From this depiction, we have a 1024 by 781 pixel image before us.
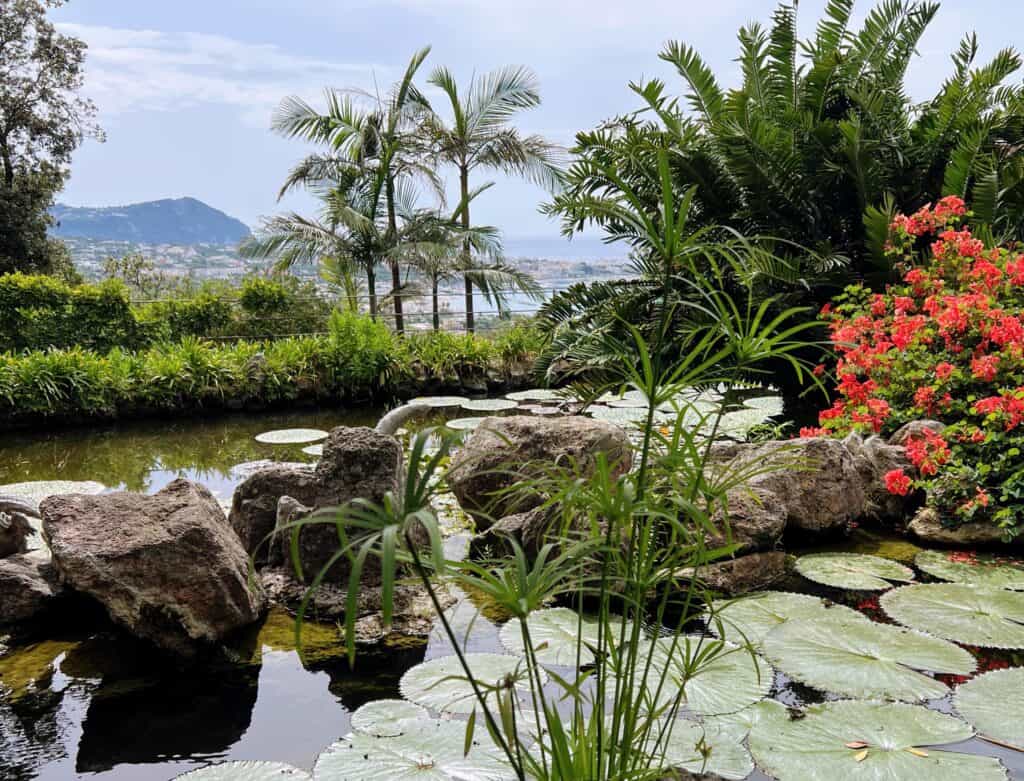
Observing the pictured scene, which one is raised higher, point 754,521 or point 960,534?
point 754,521

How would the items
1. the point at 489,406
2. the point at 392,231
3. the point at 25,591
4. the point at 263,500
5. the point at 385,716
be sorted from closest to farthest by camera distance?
the point at 385,716 < the point at 25,591 < the point at 263,500 < the point at 489,406 < the point at 392,231

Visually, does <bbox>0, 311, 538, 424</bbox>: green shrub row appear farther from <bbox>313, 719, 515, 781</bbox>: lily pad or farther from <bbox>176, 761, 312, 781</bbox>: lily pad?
<bbox>313, 719, 515, 781</bbox>: lily pad

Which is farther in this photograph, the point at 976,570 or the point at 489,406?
the point at 489,406

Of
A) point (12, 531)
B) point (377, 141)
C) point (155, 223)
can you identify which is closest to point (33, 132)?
point (377, 141)

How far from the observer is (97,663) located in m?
3.14

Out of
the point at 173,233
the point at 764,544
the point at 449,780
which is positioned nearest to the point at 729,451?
the point at 764,544

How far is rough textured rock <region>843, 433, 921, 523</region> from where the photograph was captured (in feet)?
15.5

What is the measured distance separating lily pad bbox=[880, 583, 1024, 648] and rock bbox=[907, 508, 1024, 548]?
28.6 inches

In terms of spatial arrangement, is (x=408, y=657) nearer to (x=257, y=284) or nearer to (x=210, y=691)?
(x=210, y=691)

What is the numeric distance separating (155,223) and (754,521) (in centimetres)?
9948

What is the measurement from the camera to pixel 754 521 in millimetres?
3873

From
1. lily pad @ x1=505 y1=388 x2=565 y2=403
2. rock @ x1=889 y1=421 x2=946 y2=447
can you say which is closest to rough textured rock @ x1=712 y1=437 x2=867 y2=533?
rock @ x1=889 y1=421 x2=946 y2=447

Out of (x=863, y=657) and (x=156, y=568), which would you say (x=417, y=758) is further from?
(x=863, y=657)

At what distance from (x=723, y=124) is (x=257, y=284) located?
7.57 meters
